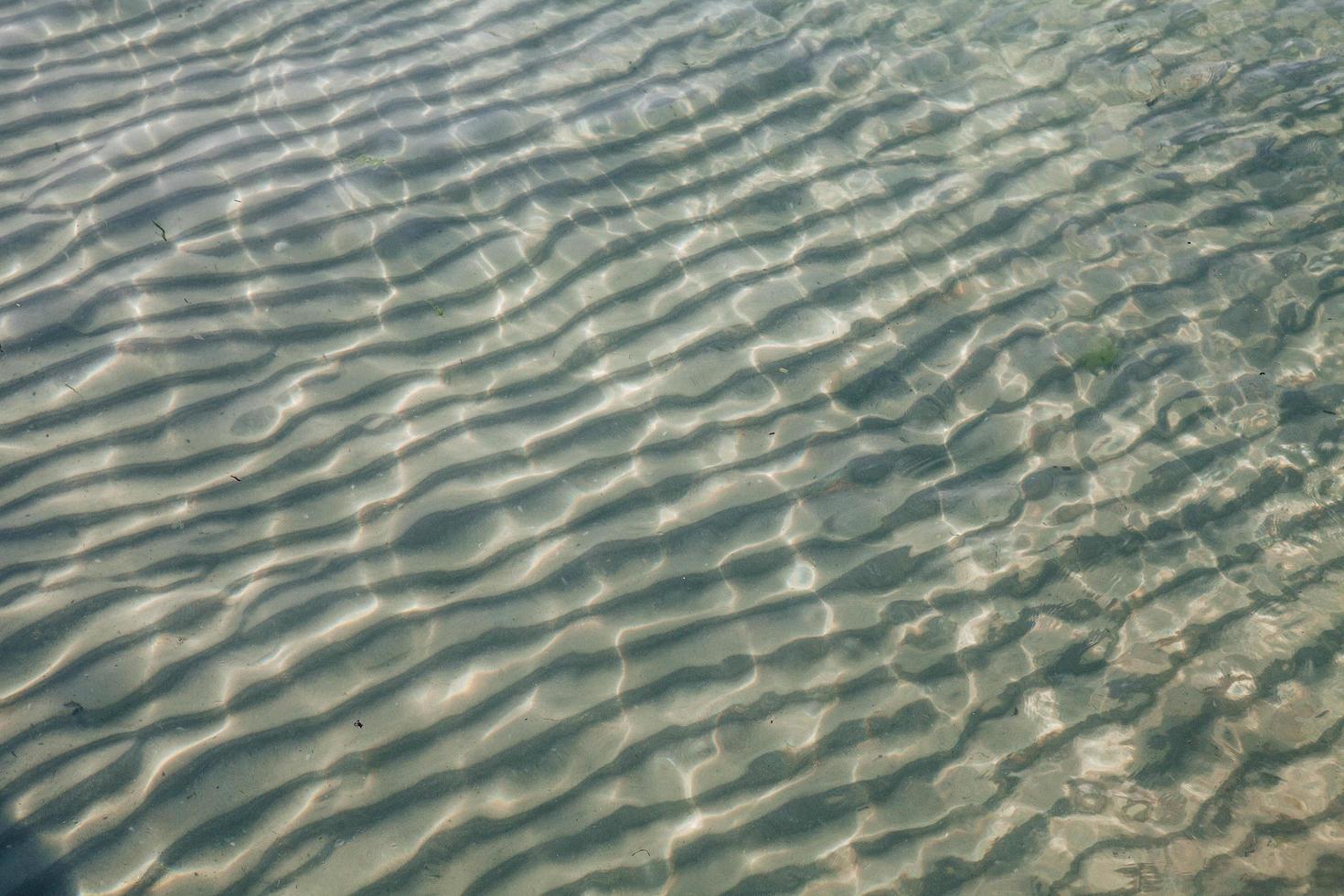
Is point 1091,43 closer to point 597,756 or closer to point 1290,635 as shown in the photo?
point 1290,635

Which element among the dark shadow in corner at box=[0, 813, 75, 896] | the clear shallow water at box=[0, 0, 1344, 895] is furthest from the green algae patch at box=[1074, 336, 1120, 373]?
the dark shadow in corner at box=[0, 813, 75, 896]

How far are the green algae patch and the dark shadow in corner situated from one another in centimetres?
411

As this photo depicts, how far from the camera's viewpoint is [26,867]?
2826 millimetres

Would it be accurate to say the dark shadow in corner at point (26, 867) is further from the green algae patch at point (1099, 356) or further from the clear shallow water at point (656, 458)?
the green algae patch at point (1099, 356)

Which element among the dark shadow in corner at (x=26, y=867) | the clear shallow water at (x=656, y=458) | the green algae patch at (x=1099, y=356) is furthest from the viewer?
the green algae patch at (x=1099, y=356)

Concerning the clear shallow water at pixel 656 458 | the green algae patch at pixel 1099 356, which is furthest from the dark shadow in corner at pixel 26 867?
the green algae patch at pixel 1099 356

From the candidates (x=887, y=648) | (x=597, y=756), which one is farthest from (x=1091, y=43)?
(x=597, y=756)

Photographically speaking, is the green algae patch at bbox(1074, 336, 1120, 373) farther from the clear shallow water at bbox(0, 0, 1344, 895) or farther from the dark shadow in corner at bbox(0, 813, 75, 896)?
the dark shadow in corner at bbox(0, 813, 75, 896)

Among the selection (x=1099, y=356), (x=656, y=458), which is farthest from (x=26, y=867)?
(x=1099, y=356)

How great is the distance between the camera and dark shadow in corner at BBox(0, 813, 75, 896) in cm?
279

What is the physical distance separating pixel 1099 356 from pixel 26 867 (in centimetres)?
430

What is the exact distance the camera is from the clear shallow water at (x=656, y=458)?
305 cm

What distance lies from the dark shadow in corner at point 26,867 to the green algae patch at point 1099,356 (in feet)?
13.5

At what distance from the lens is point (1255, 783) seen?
315 cm
